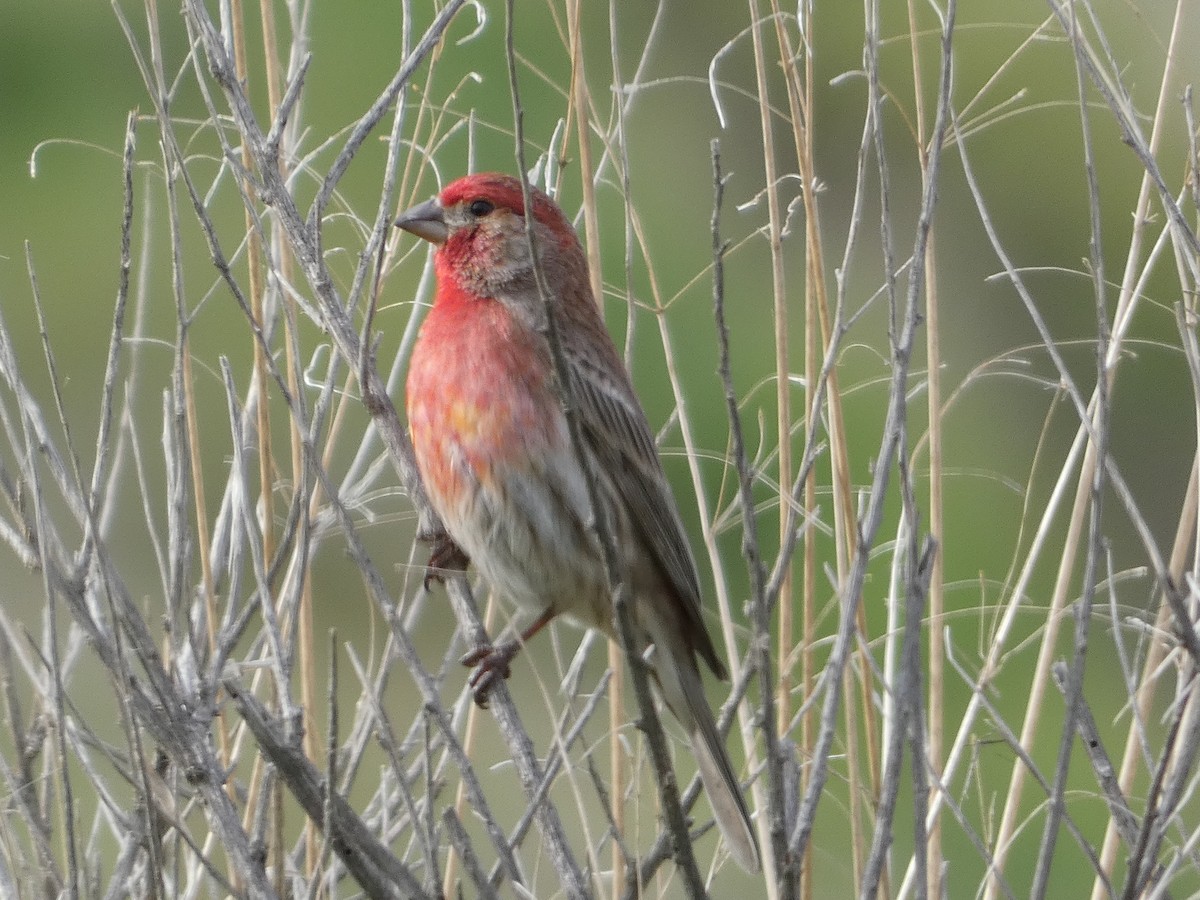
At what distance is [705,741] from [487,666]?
53 centimetres

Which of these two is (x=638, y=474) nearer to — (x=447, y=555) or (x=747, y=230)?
(x=447, y=555)

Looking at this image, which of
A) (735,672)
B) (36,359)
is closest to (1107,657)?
(36,359)

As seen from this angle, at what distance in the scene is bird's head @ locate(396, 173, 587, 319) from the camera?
4211mm

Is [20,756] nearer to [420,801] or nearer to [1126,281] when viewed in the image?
[420,801]

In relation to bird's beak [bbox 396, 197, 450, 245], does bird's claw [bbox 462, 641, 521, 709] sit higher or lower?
lower

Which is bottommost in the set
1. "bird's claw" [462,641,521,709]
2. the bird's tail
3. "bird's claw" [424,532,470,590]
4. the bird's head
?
the bird's tail

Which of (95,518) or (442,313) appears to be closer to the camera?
(95,518)

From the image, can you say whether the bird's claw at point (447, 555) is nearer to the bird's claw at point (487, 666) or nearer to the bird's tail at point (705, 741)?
the bird's claw at point (487, 666)

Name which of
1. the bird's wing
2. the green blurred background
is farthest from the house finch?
the green blurred background

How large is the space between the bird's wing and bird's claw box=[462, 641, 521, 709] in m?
0.49

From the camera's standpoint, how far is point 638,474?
413cm

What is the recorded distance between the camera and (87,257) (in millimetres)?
11422

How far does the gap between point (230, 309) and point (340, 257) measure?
10.7 feet

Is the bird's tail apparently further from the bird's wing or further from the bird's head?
the bird's head
